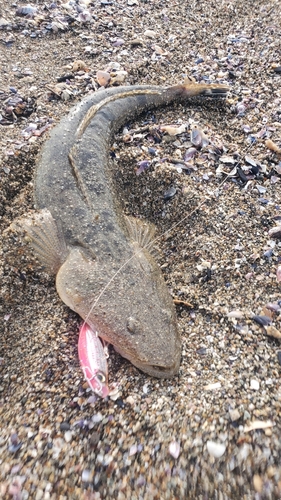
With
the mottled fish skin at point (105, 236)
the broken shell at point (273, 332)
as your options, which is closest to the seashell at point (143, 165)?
A: the mottled fish skin at point (105, 236)

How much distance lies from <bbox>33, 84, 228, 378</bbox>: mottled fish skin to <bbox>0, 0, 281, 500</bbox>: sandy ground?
0.17 meters

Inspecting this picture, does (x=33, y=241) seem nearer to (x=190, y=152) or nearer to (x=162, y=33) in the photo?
(x=190, y=152)


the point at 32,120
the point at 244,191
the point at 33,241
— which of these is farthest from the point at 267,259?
the point at 32,120

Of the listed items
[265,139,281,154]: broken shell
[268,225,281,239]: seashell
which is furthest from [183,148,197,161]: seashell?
[268,225,281,239]: seashell

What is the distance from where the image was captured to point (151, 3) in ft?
21.7

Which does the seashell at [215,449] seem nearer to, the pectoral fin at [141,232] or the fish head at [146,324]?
the fish head at [146,324]

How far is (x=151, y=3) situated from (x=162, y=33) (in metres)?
1.02

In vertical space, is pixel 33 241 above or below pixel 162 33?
below

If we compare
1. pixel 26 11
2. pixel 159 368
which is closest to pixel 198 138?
pixel 159 368

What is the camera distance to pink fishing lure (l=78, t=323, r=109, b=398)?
9.16 feet

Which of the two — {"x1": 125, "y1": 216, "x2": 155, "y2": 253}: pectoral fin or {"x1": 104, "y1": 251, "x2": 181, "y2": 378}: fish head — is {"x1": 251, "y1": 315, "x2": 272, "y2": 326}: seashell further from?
{"x1": 125, "y1": 216, "x2": 155, "y2": 253}: pectoral fin

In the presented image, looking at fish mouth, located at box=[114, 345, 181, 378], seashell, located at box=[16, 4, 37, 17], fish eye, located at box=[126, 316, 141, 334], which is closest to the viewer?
fish mouth, located at box=[114, 345, 181, 378]

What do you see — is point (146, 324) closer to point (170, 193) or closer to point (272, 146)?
point (170, 193)

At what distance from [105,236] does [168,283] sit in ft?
2.26
